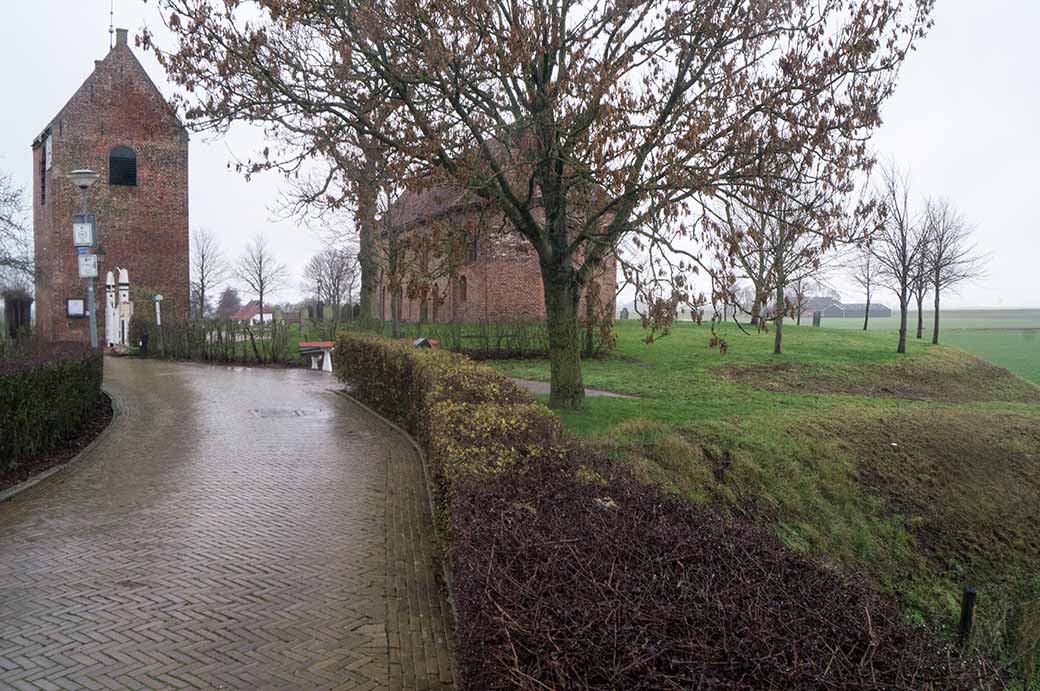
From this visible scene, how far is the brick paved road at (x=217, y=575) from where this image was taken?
4414 mm

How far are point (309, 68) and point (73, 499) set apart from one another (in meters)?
6.88

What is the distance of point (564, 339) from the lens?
13148 millimetres

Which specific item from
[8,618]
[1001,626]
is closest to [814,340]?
[1001,626]

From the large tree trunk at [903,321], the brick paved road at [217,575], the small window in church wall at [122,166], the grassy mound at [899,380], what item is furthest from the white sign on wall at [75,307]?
the large tree trunk at [903,321]

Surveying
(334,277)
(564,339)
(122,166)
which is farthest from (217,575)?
(334,277)

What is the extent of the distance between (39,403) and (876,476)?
12128 mm

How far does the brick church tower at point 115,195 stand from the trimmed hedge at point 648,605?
34.0 metres

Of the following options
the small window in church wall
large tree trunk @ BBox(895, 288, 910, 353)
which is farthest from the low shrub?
the small window in church wall

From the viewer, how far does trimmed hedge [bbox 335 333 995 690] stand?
219 cm

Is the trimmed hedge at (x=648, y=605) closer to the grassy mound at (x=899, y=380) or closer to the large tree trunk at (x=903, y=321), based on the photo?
the grassy mound at (x=899, y=380)

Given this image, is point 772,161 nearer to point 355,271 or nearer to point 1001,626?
point 1001,626

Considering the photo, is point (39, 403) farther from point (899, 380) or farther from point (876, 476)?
point (899, 380)

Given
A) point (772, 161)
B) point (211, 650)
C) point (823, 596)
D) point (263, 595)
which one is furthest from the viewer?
point (772, 161)

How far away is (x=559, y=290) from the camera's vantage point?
12961mm
